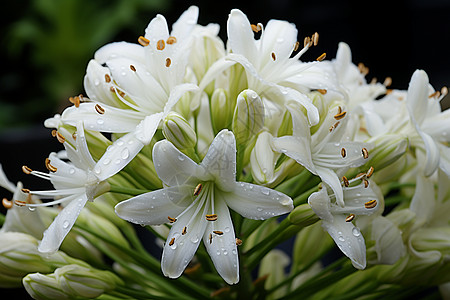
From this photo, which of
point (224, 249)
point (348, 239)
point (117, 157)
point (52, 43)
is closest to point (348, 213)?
point (348, 239)

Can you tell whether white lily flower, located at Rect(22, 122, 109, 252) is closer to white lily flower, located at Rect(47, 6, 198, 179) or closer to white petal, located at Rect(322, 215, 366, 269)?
white lily flower, located at Rect(47, 6, 198, 179)

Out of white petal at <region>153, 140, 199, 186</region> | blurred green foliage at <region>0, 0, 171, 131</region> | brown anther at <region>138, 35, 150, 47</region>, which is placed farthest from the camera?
blurred green foliage at <region>0, 0, 171, 131</region>

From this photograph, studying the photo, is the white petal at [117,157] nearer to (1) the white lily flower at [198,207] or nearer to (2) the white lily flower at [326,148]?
(1) the white lily flower at [198,207]

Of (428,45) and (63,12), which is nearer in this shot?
(428,45)

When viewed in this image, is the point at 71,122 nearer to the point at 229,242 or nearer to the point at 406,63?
the point at 229,242

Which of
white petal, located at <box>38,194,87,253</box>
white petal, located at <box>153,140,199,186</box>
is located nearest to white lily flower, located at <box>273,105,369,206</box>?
white petal, located at <box>153,140,199,186</box>

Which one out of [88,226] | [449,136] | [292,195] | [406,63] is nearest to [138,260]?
[88,226]
